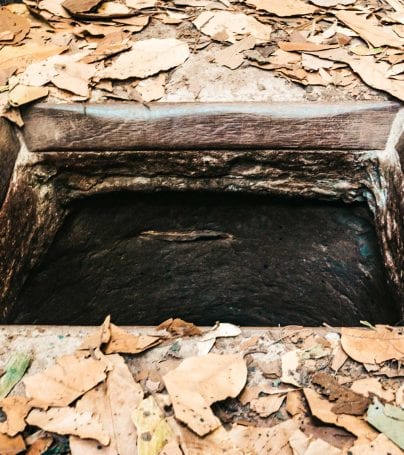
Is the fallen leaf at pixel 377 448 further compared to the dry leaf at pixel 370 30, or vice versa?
the dry leaf at pixel 370 30

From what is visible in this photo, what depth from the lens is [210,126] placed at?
4.85 ft

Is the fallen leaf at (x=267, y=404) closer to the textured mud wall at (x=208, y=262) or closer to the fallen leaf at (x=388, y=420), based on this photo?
the fallen leaf at (x=388, y=420)

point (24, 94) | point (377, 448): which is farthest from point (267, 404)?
point (24, 94)

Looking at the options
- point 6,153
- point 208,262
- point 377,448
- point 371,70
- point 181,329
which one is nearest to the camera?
point 377,448

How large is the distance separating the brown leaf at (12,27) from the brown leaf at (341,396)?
58.2 inches

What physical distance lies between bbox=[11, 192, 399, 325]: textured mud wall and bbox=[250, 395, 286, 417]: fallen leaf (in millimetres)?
731

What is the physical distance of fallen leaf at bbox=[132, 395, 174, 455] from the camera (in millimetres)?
862

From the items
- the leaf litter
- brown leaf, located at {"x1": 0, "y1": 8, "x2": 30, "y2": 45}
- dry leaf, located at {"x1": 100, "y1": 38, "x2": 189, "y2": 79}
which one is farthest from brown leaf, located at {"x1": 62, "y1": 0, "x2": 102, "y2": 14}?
dry leaf, located at {"x1": 100, "y1": 38, "x2": 189, "y2": 79}

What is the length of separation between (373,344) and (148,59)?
44.2 inches

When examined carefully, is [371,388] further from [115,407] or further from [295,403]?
[115,407]

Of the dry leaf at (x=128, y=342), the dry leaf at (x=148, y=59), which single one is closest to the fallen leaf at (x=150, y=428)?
the dry leaf at (x=128, y=342)

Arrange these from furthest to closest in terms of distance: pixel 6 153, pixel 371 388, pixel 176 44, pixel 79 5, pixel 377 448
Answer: pixel 79 5 → pixel 176 44 → pixel 6 153 → pixel 371 388 → pixel 377 448

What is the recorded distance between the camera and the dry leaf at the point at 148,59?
1.57 metres

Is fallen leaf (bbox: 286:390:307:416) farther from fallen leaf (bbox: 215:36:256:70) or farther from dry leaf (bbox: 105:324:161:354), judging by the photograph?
fallen leaf (bbox: 215:36:256:70)
